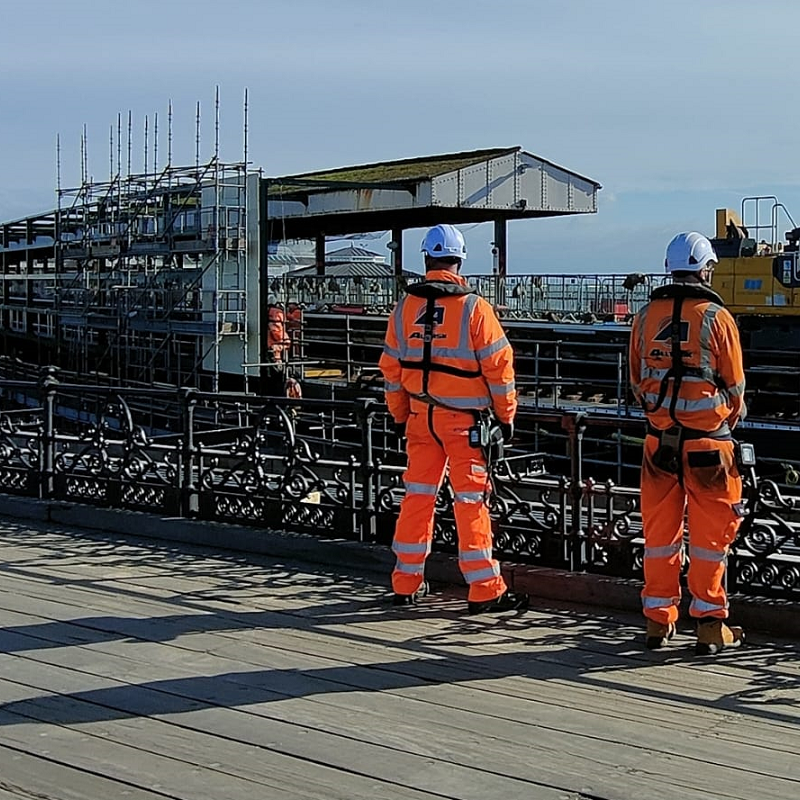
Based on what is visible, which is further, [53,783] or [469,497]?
[469,497]

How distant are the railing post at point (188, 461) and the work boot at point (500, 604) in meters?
2.83

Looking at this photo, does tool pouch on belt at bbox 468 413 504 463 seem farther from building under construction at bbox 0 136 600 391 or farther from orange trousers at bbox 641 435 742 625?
building under construction at bbox 0 136 600 391

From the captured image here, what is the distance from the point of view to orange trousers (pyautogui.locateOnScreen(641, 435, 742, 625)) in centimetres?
588

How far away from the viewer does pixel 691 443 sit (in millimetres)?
5918

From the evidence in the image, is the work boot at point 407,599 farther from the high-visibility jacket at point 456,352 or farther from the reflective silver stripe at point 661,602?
the reflective silver stripe at point 661,602

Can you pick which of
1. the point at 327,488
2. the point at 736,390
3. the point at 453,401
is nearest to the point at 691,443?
the point at 736,390

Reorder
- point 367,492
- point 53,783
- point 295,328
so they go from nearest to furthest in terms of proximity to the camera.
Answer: point 53,783, point 367,492, point 295,328

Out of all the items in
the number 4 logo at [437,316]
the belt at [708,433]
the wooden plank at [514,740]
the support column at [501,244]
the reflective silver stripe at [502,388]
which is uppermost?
the support column at [501,244]

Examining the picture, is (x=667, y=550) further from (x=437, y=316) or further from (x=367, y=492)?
(x=367, y=492)

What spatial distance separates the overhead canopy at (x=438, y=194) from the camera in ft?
86.5

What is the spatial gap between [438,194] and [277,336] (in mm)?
4823

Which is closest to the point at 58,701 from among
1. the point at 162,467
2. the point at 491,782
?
the point at 491,782

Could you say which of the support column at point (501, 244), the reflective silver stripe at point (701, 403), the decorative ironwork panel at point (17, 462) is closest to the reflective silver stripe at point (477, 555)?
the reflective silver stripe at point (701, 403)

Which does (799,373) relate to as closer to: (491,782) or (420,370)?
(420,370)
